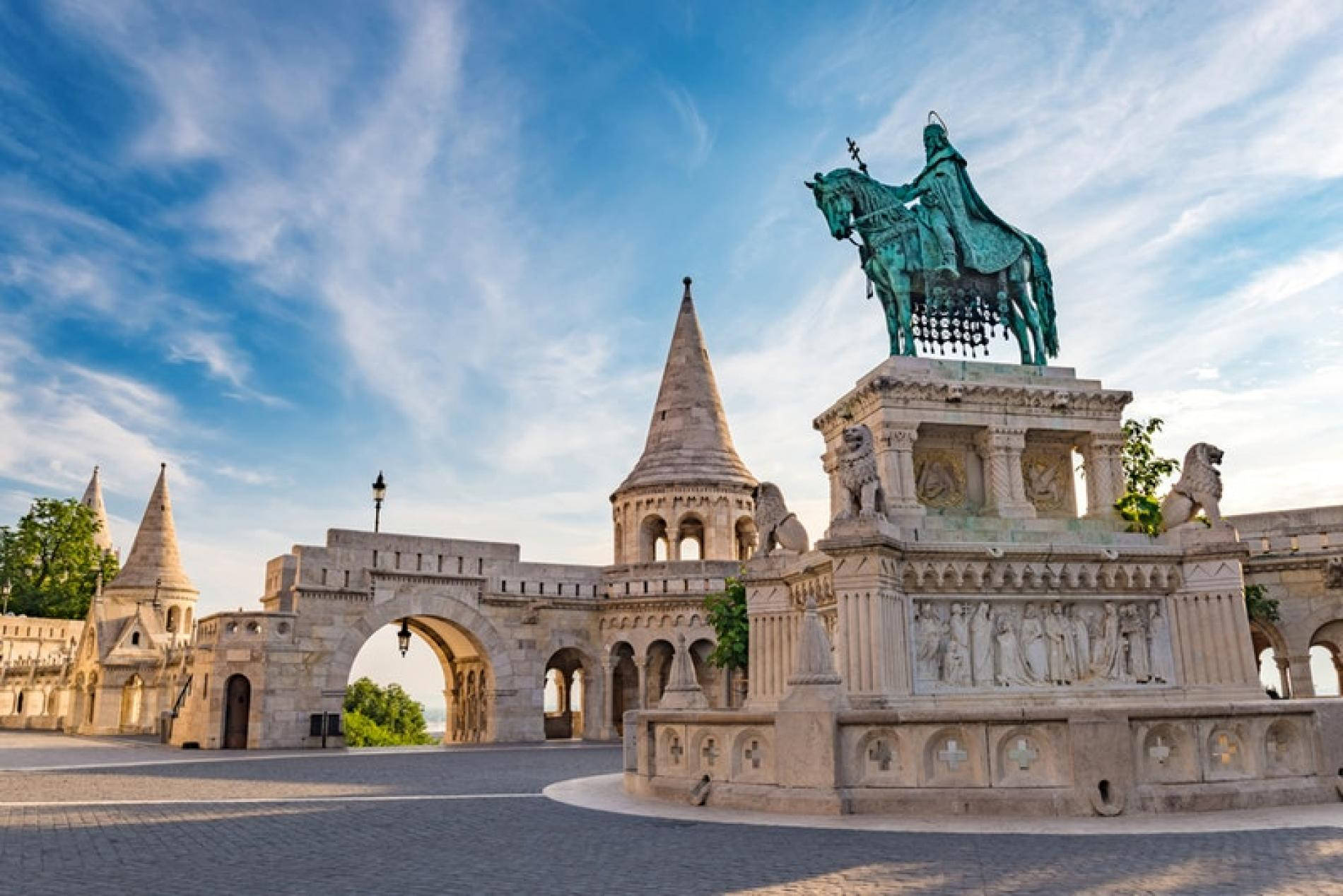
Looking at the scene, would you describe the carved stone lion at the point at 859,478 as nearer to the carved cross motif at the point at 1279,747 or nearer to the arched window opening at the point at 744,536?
the carved cross motif at the point at 1279,747

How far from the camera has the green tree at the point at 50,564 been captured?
59.8 meters

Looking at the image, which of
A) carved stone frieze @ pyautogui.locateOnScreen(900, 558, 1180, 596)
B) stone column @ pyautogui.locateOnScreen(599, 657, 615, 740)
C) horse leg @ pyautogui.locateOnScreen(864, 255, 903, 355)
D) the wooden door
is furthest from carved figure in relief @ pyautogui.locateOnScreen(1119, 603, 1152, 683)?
the wooden door

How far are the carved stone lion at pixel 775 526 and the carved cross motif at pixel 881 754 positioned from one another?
218 inches

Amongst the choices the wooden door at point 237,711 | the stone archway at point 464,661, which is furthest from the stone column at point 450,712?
the wooden door at point 237,711

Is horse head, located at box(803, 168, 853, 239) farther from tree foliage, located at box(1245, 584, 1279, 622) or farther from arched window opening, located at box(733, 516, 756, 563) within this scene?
arched window opening, located at box(733, 516, 756, 563)

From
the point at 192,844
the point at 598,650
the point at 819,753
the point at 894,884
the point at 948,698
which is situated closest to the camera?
the point at 894,884

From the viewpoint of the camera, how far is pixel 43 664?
49.5 m

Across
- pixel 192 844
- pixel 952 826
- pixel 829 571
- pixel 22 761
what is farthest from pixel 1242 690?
pixel 22 761

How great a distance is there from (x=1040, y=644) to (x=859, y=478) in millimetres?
3481

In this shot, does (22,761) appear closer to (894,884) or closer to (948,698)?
(948,698)

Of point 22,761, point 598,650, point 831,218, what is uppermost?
point 831,218

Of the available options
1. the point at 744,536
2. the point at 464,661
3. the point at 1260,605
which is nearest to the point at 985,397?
the point at 1260,605

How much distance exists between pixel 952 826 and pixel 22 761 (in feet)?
69.3

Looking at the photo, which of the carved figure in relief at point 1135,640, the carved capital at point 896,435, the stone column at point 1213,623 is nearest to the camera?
the stone column at point 1213,623
